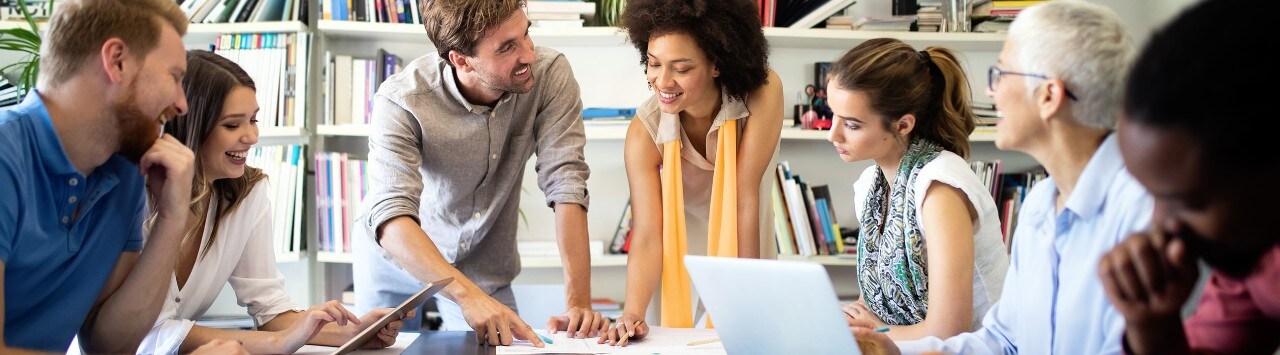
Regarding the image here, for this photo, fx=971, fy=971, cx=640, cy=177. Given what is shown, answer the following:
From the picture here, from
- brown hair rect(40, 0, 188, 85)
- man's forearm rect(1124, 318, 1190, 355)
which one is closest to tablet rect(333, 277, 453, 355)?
brown hair rect(40, 0, 188, 85)

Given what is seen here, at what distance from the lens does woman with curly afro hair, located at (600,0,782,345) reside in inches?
82.3

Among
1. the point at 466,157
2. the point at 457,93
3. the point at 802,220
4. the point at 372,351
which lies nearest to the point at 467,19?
the point at 457,93

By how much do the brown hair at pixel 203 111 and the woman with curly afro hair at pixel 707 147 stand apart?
83cm

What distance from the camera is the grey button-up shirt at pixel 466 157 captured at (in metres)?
2.02

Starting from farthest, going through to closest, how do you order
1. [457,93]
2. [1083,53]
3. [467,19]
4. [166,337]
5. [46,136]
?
[457,93], [467,19], [166,337], [46,136], [1083,53]

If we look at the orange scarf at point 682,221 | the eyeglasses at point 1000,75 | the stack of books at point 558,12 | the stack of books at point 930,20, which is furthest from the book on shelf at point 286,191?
the eyeglasses at point 1000,75

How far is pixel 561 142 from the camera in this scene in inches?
83.8

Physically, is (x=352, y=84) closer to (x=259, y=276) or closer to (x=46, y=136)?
(x=259, y=276)

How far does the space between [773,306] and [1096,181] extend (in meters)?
0.38

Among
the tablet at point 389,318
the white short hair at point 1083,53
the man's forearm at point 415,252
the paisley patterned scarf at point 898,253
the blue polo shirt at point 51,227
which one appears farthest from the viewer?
the man's forearm at point 415,252

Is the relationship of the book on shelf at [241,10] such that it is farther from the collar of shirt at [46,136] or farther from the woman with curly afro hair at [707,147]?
the collar of shirt at [46,136]

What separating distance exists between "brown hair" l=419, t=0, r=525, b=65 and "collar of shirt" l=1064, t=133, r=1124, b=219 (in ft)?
4.01

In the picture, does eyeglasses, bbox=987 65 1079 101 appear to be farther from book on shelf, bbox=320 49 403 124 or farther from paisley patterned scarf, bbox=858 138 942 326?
book on shelf, bbox=320 49 403 124

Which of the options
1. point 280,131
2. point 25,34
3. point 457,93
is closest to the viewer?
point 457,93
